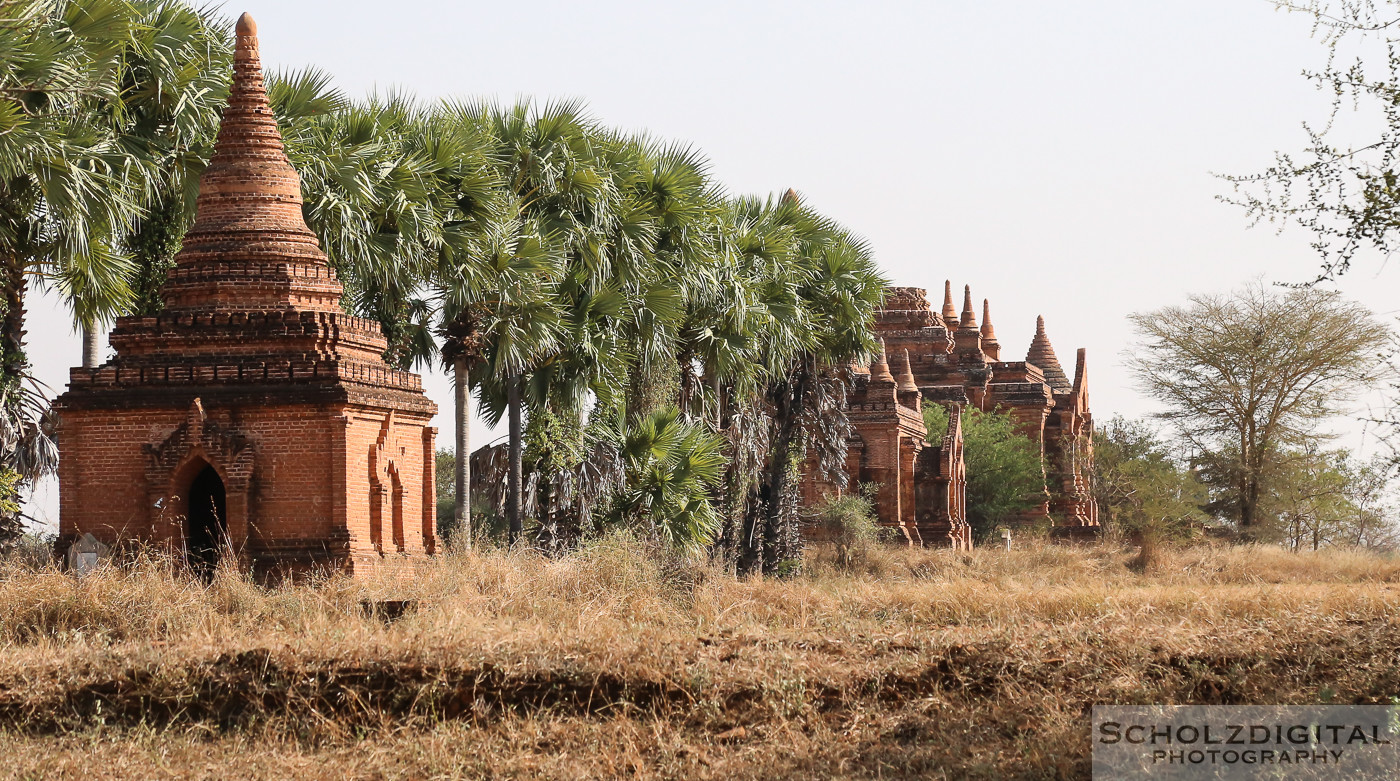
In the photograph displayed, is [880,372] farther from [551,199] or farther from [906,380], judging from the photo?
[551,199]

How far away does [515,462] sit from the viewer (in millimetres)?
25562

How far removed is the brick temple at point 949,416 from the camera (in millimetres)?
37250

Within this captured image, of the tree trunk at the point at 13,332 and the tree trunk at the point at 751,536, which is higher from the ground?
the tree trunk at the point at 13,332

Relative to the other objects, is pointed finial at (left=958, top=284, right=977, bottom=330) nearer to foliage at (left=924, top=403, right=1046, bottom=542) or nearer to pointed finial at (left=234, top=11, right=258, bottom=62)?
foliage at (left=924, top=403, right=1046, bottom=542)

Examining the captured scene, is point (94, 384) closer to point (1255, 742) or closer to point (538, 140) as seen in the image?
point (538, 140)

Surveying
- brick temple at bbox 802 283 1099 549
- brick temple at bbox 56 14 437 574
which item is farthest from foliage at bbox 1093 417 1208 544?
brick temple at bbox 56 14 437 574

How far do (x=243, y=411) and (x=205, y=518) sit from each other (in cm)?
189

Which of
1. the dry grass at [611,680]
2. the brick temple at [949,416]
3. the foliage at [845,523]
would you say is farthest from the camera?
the brick temple at [949,416]

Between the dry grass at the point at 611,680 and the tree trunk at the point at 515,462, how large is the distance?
10.4 meters

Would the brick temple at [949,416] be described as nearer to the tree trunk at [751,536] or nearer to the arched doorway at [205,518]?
the tree trunk at [751,536]

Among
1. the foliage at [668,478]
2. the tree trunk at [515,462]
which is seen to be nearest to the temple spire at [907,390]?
the foliage at [668,478]

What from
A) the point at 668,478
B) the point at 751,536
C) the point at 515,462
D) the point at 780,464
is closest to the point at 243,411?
the point at 515,462

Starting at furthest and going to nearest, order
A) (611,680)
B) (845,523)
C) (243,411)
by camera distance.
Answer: (845,523), (243,411), (611,680)

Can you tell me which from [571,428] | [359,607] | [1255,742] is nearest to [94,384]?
[359,607]
